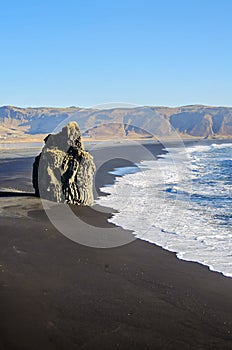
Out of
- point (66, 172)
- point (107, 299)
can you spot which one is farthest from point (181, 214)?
point (107, 299)

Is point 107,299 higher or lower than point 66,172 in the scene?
lower

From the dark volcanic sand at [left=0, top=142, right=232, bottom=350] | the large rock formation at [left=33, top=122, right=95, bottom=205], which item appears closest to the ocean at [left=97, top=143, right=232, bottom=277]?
the dark volcanic sand at [left=0, top=142, right=232, bottom=350]

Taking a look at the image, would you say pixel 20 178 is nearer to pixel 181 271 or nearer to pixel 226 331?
pixel 181 271

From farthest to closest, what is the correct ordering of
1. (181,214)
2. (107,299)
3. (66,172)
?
(66,172) < (181,214) < (107,299)

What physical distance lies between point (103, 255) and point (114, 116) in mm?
19503

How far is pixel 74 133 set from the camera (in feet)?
71.4

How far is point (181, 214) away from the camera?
18016mm

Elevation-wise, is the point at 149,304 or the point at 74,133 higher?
the point at 74,133

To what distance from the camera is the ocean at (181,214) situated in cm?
1280

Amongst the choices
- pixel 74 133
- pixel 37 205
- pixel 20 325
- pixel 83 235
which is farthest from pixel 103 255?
pixel 74 133

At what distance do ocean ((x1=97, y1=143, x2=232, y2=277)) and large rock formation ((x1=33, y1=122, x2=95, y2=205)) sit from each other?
5.05 feet

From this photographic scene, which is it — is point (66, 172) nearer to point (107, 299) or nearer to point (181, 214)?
point (181, 214)

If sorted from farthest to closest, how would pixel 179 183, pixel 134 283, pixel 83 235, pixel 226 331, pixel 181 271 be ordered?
1. pixel 179 183
2. pixel 83 235
3. pixel 181 271
4. pixel 134 283
5. pixel 226 331

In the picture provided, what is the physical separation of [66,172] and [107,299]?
1203 centimetres
